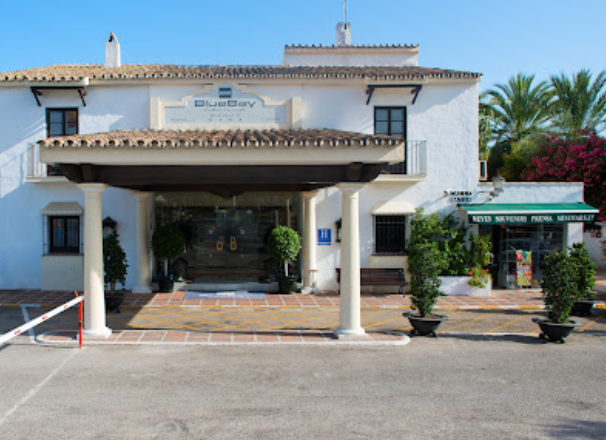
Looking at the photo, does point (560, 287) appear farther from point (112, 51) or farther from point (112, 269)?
point (112, 51)

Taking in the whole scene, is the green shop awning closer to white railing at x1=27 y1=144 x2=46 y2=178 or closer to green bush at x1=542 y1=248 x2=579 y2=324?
green bush at x1=542 y1=248 x2=579 y2=324

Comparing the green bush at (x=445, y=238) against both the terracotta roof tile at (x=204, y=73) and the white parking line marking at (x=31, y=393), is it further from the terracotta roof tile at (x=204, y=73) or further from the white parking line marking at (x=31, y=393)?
the white parking line marking at (x=31, y=393)

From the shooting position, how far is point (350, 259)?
34.2ft

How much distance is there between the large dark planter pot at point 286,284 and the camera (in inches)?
618

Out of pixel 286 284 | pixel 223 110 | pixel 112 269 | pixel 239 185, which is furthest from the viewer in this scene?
pixel 286 284

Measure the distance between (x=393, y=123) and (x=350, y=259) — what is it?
7080 millimetres

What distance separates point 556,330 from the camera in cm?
1037

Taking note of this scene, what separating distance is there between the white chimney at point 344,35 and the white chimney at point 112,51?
27.7ft

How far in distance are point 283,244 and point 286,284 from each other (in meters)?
1.25

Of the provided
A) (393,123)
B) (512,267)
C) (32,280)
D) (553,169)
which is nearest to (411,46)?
(393,123)

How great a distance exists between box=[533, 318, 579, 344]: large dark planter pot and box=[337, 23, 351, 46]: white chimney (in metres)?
14.0

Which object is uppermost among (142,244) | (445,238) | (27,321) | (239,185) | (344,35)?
(344,35)

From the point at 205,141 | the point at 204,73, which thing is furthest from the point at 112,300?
the point at 204,73

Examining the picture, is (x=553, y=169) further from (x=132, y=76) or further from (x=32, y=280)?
(x=32, y=280)
